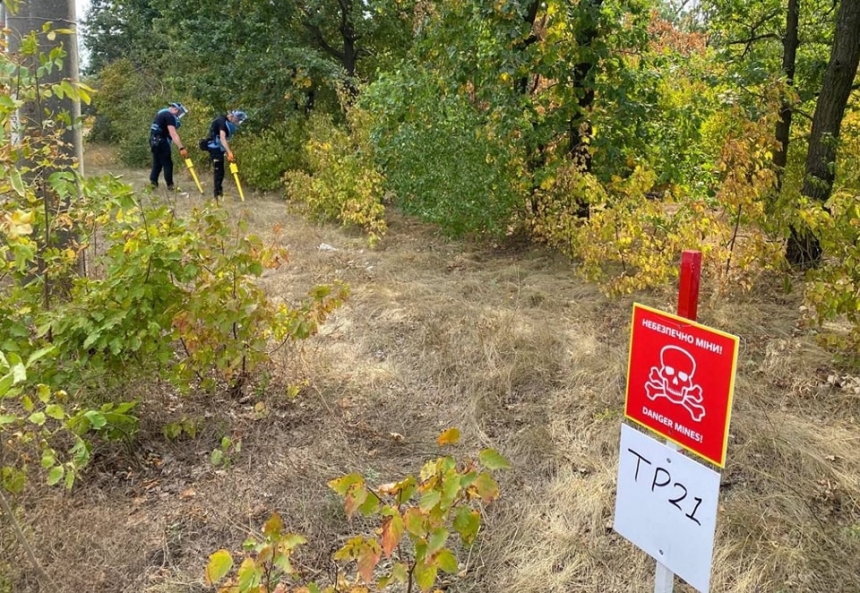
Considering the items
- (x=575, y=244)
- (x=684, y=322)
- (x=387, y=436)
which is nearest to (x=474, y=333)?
(x=387, y=436)

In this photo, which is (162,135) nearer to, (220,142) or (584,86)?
(220,142)

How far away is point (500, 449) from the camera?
10.7 feet

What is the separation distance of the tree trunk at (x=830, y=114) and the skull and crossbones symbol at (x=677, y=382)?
13.1 ft

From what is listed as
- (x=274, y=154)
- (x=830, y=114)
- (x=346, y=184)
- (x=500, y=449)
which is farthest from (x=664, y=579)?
(x=274, y=154)

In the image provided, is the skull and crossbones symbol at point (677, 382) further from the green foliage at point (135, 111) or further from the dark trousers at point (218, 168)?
the green foliage at point (135, 111)

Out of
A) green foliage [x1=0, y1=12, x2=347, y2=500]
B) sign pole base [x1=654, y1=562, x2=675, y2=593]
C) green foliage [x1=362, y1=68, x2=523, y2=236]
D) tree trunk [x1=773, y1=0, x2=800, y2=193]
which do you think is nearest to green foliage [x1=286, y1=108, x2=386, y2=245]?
green foliage [x1=362, y1=68, x2=523, y2=236]

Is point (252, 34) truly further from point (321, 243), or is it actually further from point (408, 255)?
point (408, 255)

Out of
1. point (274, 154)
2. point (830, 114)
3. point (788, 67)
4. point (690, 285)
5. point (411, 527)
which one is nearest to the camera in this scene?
point (411, 527)

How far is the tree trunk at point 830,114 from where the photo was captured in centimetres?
509

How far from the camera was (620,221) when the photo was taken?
4766mm

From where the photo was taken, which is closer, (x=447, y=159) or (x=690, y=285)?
(x=690, y=285)

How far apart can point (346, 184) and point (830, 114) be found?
539 centimetres

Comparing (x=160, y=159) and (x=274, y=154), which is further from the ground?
(x=274, y=154)

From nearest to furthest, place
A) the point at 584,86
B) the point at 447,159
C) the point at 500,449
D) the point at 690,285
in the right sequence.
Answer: the point at 690,285, the point at 500,449, the point at 584,86, the point at 447,159
